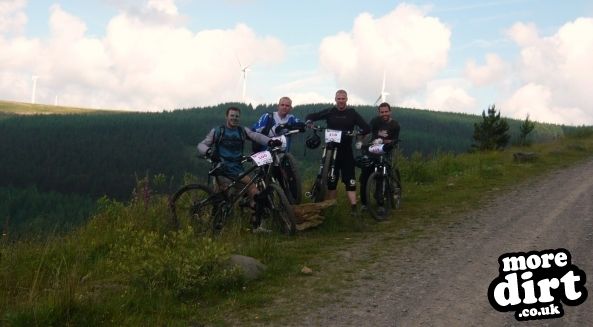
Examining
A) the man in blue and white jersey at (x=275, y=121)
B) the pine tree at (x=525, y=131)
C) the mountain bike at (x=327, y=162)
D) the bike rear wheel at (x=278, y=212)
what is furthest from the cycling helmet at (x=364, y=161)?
the pine tree at (x=525, y=131)

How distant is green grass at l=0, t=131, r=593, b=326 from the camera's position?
482cm

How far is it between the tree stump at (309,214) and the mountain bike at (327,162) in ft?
2.76

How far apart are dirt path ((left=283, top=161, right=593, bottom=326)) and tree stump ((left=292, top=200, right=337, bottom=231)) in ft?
5.98

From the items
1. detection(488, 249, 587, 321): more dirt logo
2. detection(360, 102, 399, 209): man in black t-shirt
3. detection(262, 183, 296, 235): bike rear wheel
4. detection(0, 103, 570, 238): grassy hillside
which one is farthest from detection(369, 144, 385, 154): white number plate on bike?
detection(0, 103, 570, 238): grassy hillside

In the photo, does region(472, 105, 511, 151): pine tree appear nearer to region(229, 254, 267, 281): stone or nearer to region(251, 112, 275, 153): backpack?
region(251, 112, 275, 153): backpack

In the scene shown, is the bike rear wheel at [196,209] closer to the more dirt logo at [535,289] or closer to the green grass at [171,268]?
the green grass at [171,268]

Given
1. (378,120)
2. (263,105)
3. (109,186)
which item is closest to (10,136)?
(109,186)

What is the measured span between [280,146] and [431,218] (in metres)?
3.57

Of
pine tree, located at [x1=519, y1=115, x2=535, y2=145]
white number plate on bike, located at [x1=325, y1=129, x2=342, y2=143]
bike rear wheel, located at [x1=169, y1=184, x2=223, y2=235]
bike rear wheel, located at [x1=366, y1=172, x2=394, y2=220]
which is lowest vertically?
bike rear wheel, located at [x1=169, y1=184, x2=223, y2=235]

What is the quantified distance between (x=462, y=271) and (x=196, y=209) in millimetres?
4300

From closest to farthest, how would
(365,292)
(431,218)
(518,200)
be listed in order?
(365,292), (431,218), (518,200)

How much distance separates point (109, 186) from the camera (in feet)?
277

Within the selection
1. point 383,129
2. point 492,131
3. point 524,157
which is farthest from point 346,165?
point 492,131

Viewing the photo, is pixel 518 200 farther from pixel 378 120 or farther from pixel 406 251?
pixel 406 251
